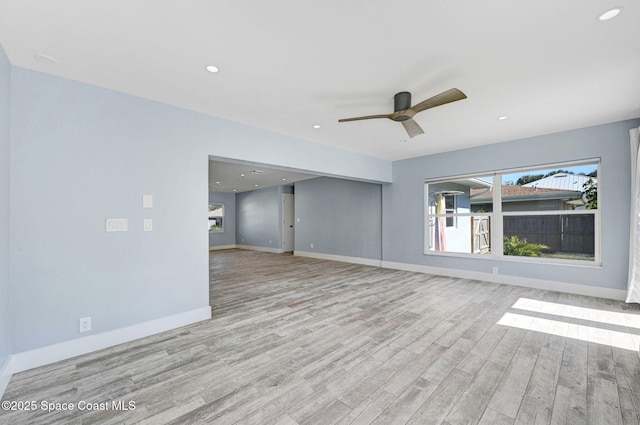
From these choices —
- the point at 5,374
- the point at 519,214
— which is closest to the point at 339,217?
the point at 519,214

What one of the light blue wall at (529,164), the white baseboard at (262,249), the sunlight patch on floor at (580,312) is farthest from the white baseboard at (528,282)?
the white baseboard at (262,249)

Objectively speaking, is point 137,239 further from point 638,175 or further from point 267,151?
point 638,175

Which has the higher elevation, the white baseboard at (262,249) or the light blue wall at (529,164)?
the light blue wall at (529,164)

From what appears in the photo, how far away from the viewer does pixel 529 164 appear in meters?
4.55

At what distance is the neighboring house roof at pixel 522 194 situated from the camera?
173 inches

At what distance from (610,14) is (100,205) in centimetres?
435

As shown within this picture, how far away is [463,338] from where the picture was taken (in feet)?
8.86

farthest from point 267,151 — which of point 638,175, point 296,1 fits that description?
point 638,175

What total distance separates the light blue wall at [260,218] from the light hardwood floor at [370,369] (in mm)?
6060

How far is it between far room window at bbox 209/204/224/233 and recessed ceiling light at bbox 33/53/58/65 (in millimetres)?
9062

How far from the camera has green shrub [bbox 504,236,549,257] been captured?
15.1ft

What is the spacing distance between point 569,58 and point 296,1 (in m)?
2.34

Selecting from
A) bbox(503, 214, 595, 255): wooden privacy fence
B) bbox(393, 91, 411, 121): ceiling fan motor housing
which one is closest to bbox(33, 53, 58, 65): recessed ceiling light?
bbox(393, 91, 411, 121): ceiling fan motor housing

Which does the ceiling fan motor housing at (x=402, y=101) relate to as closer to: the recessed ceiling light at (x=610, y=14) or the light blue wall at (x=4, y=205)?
the recessed ceiling light at (x=610, y=14)
